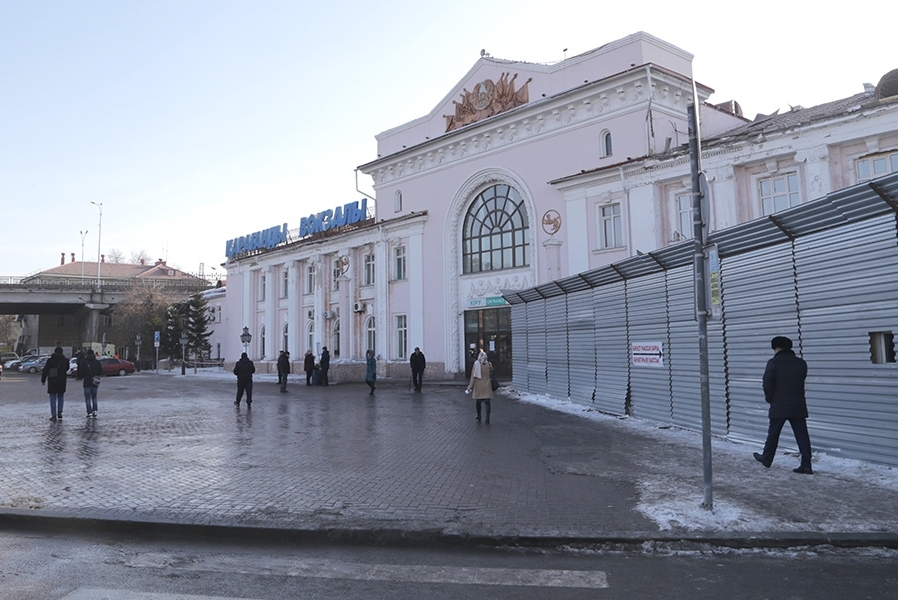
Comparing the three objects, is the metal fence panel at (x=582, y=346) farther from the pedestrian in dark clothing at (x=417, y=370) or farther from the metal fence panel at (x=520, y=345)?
the pedestrian in dark clothing at (x=417, y=370)

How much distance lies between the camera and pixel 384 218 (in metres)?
37.9

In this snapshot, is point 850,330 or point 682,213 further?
point 682,213

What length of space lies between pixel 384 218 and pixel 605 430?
1074 inches

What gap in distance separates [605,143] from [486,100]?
748cm

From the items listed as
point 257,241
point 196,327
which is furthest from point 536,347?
point 196,327

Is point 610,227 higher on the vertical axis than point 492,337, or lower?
higher

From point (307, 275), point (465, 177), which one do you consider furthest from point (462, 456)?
point (307, 275)

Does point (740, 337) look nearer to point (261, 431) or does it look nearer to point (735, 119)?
point (261, 431)

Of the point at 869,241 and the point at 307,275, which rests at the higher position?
the point at 307,275

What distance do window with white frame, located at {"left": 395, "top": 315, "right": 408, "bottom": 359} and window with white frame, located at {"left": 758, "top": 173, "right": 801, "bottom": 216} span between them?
19831 mm

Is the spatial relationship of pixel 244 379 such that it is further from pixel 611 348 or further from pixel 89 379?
pixel 611 348

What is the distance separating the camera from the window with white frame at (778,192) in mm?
20922

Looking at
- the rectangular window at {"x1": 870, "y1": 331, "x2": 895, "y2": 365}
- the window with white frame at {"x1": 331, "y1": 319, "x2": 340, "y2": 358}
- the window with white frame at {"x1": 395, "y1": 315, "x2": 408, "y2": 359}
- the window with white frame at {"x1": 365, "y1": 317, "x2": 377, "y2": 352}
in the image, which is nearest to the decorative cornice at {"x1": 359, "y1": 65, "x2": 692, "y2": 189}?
the window with white frame at {"x1": 395, "y1": 315, "x2": 408, "y2": 359}

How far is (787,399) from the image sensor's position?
26.9 feet
